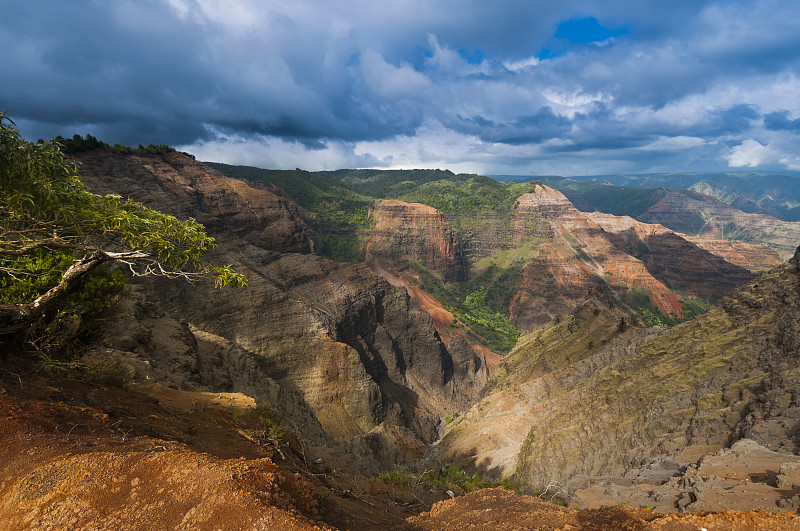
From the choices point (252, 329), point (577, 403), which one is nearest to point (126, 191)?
point (252, 329)

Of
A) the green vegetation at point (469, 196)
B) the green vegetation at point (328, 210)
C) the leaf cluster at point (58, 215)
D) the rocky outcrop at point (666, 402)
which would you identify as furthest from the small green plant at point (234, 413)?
the green vegetation at point (469, 196)

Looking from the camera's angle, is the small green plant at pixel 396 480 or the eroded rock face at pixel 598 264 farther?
the eroded rock face at pixel 598 264

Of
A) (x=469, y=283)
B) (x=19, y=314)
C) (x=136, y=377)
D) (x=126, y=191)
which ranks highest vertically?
(x=126, y=191)

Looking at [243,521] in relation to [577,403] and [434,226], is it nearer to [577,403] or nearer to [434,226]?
[577,403]

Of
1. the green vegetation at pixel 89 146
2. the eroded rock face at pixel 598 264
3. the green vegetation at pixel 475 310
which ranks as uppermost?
the green vegetation at pixel 89 146

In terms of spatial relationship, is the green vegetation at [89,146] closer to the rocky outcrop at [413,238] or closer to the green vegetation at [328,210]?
the green vegetation at [328,210]

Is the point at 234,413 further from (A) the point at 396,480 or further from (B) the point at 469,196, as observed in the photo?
(B) the point at 469,196

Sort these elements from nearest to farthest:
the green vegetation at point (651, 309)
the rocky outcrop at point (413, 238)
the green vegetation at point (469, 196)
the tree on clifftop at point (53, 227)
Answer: the tree on clifftop at point (53, 227) → the green vegetation at point (651, 309) → the rocky outcrop at point (413, 238) → the green vegetation at point (469, 196)
